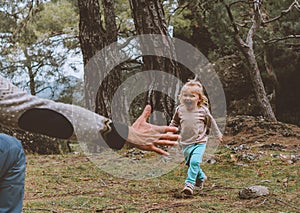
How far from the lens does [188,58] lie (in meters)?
13.2

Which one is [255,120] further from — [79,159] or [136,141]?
[136,141]

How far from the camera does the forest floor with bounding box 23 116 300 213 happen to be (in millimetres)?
3863

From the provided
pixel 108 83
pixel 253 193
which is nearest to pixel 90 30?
pixel 108 83

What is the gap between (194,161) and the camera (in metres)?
4.59

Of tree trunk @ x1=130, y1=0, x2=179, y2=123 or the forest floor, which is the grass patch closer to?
the forest floor

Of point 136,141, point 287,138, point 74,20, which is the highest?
point 74,20

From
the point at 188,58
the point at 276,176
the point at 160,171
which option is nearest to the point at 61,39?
the point at 188,58

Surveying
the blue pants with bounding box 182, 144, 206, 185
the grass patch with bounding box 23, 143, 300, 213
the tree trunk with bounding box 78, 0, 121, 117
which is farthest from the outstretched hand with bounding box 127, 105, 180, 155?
the tree trunk with bounding box 78, 0, 121, 117

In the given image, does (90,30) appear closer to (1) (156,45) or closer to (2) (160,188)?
(1) (156,45)

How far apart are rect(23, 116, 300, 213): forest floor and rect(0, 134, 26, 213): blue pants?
2.01m

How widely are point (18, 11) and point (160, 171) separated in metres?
7.00

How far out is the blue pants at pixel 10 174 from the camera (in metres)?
1.75

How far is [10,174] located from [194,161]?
9.73 feet

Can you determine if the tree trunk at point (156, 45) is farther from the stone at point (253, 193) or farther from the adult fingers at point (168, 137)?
the adult fingers at point (168, 137)
